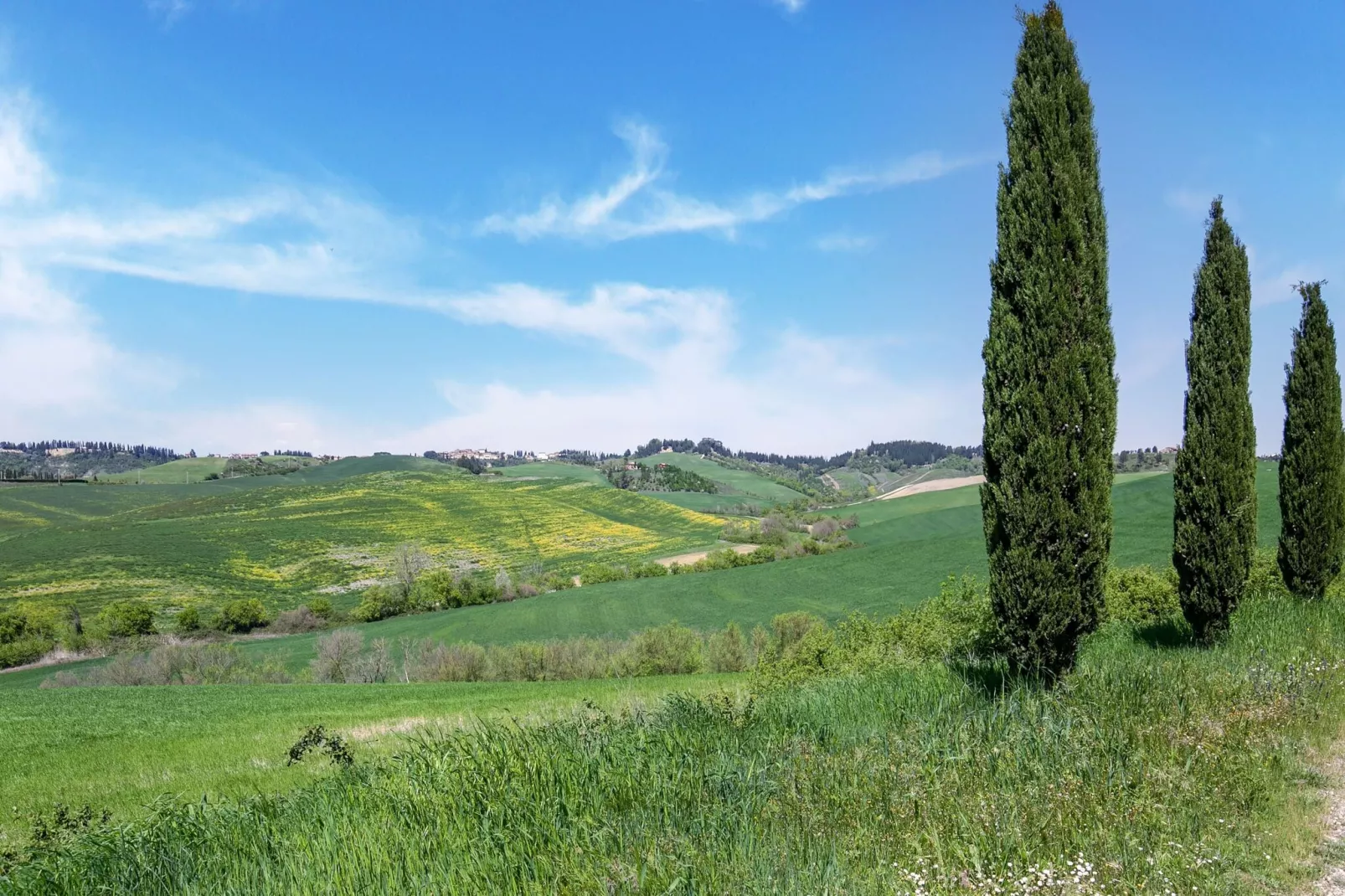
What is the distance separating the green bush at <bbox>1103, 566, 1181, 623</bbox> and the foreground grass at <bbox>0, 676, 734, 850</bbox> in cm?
975

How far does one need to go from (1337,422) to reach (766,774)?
1532 cm

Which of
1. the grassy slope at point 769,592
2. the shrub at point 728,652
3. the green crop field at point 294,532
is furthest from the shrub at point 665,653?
the green crop field at point 294,532

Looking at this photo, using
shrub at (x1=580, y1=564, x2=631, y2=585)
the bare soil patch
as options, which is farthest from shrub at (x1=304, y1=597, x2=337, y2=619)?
the bare soil patch

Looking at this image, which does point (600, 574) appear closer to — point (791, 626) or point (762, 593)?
point (762, 593)

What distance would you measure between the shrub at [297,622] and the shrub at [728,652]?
113 feet

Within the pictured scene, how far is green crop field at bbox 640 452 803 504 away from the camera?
424 feet

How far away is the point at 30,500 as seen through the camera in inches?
3543

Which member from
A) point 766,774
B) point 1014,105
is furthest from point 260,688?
point 1014,105

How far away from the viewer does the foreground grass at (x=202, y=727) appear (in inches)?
402

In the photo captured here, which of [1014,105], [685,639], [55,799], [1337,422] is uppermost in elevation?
[1014,105]

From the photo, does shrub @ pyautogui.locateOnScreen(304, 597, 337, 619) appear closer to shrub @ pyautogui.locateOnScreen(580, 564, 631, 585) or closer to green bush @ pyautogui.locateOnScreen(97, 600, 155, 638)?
green bush @ pyautogui.locateOnScreen(97, 600, 155, 638)

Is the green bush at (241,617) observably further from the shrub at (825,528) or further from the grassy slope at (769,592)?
the shrub at (825,528)

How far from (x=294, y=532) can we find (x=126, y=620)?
A: 87.4 ft

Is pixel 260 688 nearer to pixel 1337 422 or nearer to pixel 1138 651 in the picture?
pixel 1138 651
